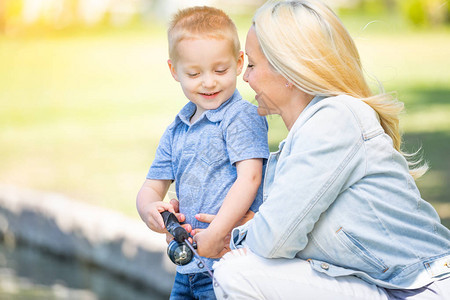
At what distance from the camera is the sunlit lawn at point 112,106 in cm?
747

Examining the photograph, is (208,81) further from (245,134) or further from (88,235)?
(88,235)

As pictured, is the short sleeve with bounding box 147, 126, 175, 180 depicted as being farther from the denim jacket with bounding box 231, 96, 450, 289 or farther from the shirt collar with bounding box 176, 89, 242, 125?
the denim jacket with bounding box 231, 96, 450, 289

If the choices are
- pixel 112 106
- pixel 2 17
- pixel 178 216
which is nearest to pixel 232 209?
pixel 178 216

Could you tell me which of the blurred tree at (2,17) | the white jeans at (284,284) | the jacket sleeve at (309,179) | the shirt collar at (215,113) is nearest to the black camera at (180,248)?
the white jeans at (284,284)

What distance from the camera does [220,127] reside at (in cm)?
242

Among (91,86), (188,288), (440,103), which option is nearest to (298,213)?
(188,288)

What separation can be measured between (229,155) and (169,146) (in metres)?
0.32

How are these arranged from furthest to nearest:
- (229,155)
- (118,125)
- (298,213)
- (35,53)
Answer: (35,53) < (118,125) < (229,155) < (298,213)

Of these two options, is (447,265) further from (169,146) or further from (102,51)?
(102,51)

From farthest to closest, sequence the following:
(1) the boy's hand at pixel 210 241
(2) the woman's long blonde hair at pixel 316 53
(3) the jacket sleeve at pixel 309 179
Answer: (1) the boy's hand at pixel 210 241 < (2) the woman's long blonde hair at pixel 316 53 < (3) the jacket sleeve at pixel 309 179

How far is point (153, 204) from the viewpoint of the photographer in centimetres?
248

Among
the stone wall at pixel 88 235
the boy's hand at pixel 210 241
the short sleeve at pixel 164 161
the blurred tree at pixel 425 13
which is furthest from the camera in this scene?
the blurred tree at pixel 425 13

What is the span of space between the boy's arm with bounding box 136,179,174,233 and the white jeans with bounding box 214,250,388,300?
38 centimetres

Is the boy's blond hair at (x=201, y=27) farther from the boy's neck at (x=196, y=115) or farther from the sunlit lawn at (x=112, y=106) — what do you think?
the sunlit lawn at (x=112, y=106)
